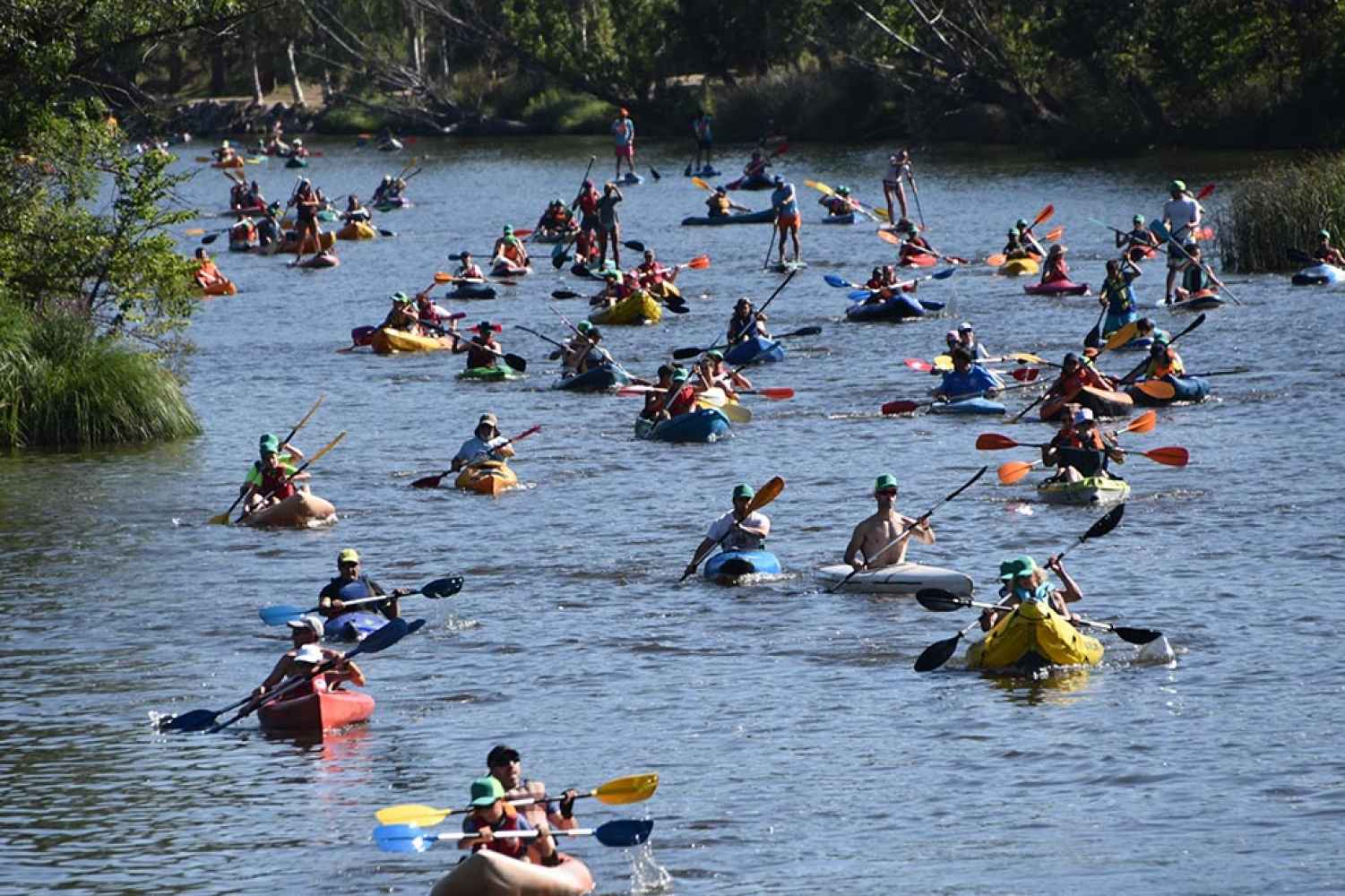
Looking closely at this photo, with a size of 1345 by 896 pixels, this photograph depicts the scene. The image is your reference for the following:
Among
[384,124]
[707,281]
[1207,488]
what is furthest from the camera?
[384,124]

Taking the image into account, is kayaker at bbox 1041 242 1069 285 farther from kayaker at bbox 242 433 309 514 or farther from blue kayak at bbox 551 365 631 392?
kayaker at bbox 242 433 309 514

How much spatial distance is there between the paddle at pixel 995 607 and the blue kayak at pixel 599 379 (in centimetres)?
1693

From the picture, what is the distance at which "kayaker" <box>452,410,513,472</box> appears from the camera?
29.6 m

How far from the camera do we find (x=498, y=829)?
14430 mm

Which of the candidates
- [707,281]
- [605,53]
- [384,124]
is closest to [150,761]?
[707,281]

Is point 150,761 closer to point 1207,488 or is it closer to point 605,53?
point 1207,488

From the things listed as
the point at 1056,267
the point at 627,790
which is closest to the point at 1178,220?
the point at 1056,267

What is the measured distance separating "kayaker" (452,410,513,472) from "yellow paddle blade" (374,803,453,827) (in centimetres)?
1499

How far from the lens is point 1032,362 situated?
1411 inches

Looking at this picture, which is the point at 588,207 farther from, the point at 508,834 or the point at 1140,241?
the point at 508,834

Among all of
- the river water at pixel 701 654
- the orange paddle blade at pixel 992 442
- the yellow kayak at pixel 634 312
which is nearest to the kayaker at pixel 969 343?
the river water at pixel 701 654

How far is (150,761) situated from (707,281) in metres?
33.7

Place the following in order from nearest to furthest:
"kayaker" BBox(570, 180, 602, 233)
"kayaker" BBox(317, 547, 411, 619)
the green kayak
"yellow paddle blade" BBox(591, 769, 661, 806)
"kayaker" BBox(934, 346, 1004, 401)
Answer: "yellow paddle blade" BBox(591, 769, 661, 806), "kayaker" BBox(317, 547, 411, 619), "kayaker" BBox(934, 346, 1004, 401), the green kayak, "kayaker" BBox(570, 180, 602, 233)

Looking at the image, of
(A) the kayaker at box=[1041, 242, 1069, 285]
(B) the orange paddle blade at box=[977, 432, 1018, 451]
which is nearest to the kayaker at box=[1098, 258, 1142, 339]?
(A) the kayaker at box=[1041, 242, 1069, 285]
